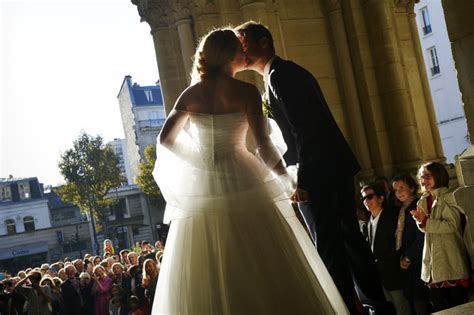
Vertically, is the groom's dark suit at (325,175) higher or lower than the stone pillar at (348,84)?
lower

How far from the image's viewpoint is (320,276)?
3.57 metres

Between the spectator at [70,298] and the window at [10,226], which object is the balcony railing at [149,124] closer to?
the window at [10,226]

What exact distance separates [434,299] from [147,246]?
11.3 m

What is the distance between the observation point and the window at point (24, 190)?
71.0 m

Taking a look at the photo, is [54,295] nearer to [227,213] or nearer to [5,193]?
[227,213]

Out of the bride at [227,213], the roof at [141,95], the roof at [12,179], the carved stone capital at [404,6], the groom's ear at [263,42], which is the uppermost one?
the roof at [141,95]

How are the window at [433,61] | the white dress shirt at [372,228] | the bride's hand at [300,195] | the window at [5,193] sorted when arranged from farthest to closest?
the window at [5,193] < the window at [433,61] < the white dress shirt at [372,228] < the bride's hand at [300,195]

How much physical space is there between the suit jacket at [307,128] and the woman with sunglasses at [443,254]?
134 centimetres

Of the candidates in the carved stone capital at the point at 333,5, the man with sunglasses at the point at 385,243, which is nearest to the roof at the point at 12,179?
the carved stone capital at the point at 333,5

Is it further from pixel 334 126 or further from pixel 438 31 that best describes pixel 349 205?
pixel 438 31

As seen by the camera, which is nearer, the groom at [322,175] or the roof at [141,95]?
the groom at [322,175]

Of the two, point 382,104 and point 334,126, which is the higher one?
point 382,104

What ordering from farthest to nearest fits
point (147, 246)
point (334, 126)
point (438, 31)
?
point (438, 31), point (147, 246), point (334, 126)

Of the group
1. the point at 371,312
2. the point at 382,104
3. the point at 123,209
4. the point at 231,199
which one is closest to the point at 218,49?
the point at 231,199
